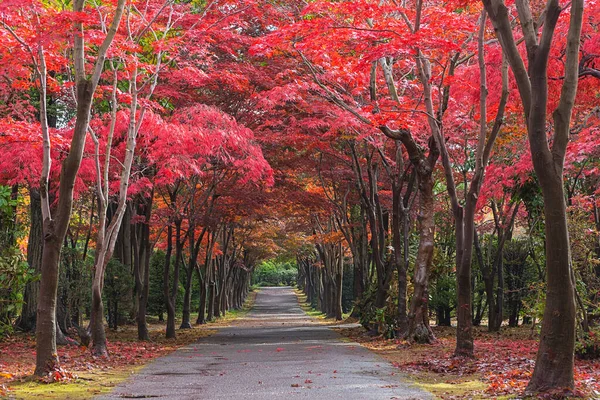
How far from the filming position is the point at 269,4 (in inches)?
648

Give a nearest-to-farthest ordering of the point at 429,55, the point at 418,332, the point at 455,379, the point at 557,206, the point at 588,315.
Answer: the point at 557,206
the point at 455,379
the point at 588,315
the point at 429,55
the point at 418,332

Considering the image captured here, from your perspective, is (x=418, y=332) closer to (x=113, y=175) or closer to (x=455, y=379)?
(x=455, y=379)

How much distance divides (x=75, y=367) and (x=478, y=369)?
647 cm

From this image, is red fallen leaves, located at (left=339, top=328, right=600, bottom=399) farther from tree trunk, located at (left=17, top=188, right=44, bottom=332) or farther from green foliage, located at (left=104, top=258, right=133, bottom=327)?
green foliage, located at (left=104, top=258, right=133, bottom=327)

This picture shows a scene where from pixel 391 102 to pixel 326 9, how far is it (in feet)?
9.44

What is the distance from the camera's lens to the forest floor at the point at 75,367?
845 centimetres

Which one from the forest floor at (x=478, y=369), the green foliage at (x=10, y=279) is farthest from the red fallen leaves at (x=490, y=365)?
the green foliage at (x=10, y=279)

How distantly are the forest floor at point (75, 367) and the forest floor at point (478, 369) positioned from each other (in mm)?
4480

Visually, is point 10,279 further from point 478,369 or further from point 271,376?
point 478,369

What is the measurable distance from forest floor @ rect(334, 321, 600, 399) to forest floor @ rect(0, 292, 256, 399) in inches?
176

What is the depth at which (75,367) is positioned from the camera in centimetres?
1112

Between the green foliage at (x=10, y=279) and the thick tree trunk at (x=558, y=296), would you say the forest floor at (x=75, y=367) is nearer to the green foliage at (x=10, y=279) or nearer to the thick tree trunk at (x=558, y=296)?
the green foliage at (x=10, y=279)

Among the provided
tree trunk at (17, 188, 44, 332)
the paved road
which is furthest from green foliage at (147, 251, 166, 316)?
the paved road

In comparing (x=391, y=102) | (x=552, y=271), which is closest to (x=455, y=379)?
(x=552, y=271)
